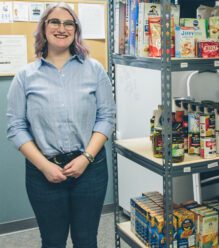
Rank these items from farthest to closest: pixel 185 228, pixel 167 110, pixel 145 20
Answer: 1. pixel 185 228
2. pixel 145 20
3. pixel 167 110

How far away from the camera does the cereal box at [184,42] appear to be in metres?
1.69

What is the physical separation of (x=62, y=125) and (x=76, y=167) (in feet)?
0.64

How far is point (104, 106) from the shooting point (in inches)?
76.9

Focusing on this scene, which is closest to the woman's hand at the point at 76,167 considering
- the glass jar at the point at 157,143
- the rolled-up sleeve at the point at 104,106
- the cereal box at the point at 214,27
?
the rolled-up sleeve at the point at 104,106

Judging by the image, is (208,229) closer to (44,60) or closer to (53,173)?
(53,173)

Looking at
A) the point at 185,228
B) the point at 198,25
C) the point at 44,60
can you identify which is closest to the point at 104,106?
the point at 44,60

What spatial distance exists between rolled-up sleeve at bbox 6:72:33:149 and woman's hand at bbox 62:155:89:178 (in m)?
0.23

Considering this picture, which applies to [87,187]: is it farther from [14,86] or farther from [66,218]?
[14,86]

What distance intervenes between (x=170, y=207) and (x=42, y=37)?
0.96m

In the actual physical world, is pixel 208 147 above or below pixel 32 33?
below

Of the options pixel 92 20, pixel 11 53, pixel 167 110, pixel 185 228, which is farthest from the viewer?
pixel 92 20

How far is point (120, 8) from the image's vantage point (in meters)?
1.90

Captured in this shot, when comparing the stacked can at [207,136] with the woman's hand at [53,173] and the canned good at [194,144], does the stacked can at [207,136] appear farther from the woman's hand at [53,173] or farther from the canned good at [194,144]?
the woman's hand at [53,173]

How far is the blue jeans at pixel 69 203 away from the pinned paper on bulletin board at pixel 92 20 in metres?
1.35
